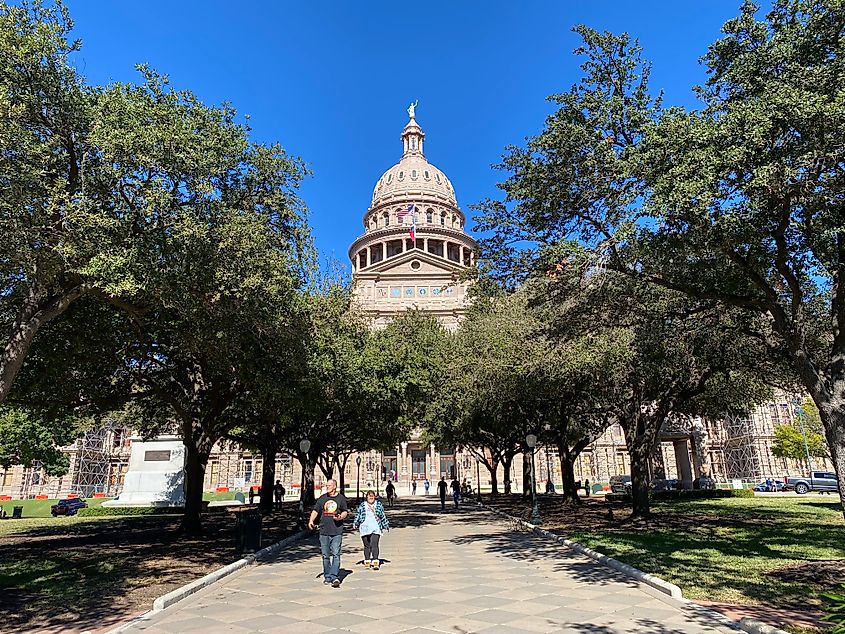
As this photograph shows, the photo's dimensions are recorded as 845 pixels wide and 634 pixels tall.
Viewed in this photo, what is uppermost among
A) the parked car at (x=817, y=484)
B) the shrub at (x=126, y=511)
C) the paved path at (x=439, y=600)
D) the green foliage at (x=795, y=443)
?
the green foliage at (x=795, y=443)


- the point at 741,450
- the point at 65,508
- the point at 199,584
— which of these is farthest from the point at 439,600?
the point at 741,450

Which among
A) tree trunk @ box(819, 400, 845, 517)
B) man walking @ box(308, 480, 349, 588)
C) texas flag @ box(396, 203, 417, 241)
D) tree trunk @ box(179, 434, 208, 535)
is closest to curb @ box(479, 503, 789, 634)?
tree trunk @ box(819, 400, 845, 517)

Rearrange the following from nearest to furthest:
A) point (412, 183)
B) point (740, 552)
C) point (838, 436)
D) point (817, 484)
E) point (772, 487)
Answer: point (838, 436), point (740, 552), point (817, 484), point (772, 487), point (412, 183)

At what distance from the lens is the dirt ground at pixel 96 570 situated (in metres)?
9.21

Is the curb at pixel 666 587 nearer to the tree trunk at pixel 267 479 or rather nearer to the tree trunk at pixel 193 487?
the tree trunk at pixel 193 487

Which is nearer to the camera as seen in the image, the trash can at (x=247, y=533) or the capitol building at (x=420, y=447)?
the trash can at (x=247, y=533)

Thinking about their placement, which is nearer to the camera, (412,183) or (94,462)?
(94,462)

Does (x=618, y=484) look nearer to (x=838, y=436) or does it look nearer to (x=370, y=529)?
(x=370, y=529)

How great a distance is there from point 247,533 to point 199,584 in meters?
4.68

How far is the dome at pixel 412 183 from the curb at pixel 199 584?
304 ft

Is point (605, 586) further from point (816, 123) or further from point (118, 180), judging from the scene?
point (118, 180)

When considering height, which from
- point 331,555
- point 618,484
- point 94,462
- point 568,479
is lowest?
point 331,555

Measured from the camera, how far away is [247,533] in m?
15.7

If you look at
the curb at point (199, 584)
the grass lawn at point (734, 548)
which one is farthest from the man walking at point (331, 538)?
the grass lawn at point (734, 548)
